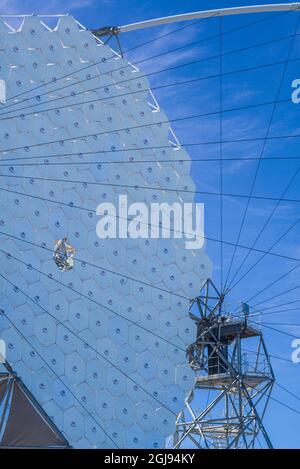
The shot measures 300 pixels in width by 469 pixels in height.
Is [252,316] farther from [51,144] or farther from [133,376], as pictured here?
[51,144]

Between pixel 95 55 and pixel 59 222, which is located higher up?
pixel 95 55

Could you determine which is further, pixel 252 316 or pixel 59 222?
pixel 252 316

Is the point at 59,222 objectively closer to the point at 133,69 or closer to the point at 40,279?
the point at 40,279

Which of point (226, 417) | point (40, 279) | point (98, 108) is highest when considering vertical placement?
point (98, 108)

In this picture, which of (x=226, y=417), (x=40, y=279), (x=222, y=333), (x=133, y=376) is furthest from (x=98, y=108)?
(x=226, y=417)

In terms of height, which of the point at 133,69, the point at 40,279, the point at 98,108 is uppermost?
the point at 133,69

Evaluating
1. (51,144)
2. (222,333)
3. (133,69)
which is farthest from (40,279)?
(222,333)
